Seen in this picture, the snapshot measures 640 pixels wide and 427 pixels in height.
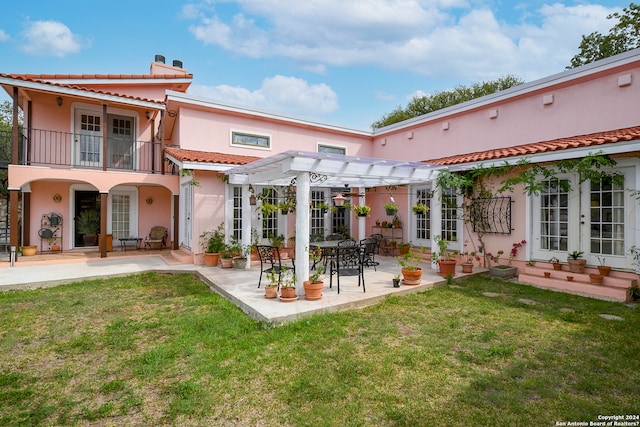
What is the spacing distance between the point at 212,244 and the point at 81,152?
707 cm

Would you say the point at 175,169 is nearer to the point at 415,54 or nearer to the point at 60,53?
the point at 60,53

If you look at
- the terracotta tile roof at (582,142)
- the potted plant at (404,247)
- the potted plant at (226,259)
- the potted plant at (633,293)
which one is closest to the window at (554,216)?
the terracotta tile roof at (582,142)

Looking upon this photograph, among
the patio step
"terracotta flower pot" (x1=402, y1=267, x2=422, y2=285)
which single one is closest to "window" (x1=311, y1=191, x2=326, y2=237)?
"terracotta flower pot" (x1=402, y1=267, x2=422, y2=285)

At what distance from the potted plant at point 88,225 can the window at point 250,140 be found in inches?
240

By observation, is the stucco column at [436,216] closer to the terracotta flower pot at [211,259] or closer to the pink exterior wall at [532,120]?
the pink exterior wall at [532,120]

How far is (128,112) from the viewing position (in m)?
12.9

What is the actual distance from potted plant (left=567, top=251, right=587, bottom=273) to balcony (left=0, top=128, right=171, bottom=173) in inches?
487

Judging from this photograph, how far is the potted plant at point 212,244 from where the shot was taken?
950 centimetres

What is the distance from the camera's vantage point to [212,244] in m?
9.60

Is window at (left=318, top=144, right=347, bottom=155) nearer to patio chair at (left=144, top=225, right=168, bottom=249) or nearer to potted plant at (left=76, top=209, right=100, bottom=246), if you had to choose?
patio chair at (left=144, top=225, right=168, bottom=249)

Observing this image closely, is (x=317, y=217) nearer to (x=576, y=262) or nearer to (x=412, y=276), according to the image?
(x=412, y=276)

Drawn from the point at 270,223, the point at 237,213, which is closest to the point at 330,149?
the point at 270,223

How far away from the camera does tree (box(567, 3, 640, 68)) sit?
17609 mm

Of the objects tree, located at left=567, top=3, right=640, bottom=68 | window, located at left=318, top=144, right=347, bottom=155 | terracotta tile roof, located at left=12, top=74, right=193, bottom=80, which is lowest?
window, located at left=318, top=144, right=347, bottom=155
